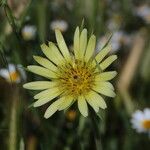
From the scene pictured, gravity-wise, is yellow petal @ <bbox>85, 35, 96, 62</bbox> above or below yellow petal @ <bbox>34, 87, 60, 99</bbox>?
above

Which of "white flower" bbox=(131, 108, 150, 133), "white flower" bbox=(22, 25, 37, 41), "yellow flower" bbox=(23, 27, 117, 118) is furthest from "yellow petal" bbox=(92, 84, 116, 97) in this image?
"white flower" bbox=(22, 25, 37, 41)

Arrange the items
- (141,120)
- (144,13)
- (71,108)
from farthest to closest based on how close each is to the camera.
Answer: (144,13), (71,108), (141,120)

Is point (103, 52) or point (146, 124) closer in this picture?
point (103, 52)

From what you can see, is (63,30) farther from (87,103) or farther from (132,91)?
(87,103)

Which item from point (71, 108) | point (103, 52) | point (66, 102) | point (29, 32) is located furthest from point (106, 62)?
point (29, 32)

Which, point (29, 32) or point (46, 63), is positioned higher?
point (29, 32)

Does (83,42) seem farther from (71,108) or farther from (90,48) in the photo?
(71,108)

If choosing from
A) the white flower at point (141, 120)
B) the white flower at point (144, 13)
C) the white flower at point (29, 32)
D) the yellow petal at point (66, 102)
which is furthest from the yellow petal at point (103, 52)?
the white flower at point (144, 13)

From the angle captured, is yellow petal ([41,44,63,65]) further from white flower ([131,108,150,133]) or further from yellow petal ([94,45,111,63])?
white flower ([131,108,150,133])
